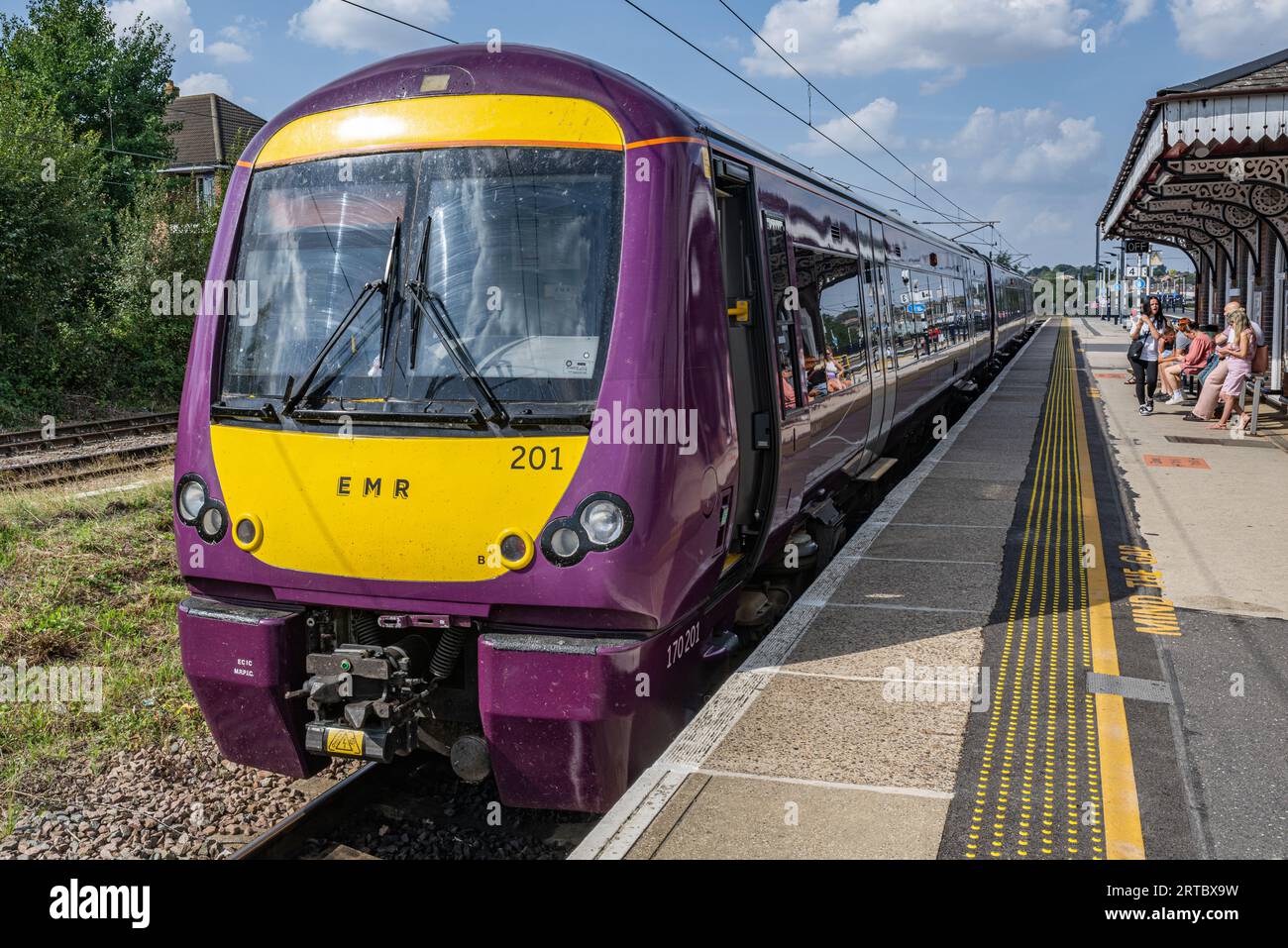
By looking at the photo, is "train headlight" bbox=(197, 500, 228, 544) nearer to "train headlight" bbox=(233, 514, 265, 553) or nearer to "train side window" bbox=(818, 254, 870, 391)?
"train headlight" bbox=(233, 514, 265, 553)

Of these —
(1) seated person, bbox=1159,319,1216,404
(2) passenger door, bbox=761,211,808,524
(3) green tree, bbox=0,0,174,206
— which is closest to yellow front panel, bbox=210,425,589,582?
(2) passenger door, bbox=761,211,808,524

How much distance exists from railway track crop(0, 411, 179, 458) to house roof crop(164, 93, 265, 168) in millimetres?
23328

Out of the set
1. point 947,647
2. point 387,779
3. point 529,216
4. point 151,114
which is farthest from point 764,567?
point 151,114

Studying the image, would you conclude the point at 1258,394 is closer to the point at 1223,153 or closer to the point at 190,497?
the point at 1223,153

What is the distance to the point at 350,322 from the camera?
13.9ft

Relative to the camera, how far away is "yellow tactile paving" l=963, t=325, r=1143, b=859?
358cm

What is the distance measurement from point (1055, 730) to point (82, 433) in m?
17.3

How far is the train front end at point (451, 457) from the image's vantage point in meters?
3.87

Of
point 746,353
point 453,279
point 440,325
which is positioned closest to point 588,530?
point 440,325
